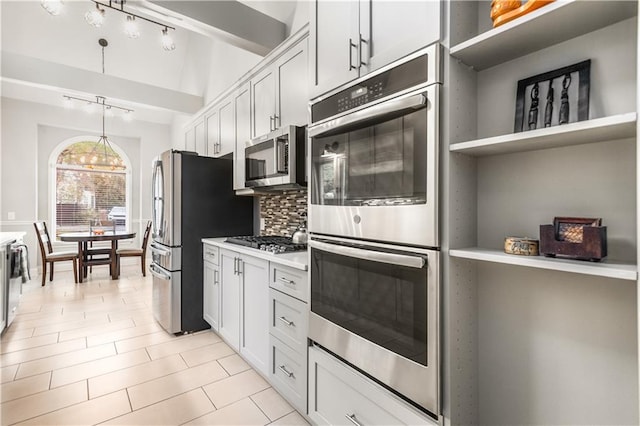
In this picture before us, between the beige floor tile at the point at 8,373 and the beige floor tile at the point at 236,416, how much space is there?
1527 mm

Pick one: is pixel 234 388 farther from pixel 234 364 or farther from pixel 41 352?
pixel 41 352

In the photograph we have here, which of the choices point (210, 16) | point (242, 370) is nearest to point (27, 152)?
point (210, 16)

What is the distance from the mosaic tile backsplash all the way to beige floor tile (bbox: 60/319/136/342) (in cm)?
168

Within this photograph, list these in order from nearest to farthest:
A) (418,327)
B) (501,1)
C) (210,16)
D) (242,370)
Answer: (501,1)
(418,327)
(242,370)
(210,16)

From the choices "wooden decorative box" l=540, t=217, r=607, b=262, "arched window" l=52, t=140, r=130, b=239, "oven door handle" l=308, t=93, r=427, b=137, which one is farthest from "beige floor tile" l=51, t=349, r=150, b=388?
"arched window" l=52, t=140, r=130, b=239

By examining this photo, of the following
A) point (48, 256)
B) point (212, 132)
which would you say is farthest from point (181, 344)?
point (48, 256)

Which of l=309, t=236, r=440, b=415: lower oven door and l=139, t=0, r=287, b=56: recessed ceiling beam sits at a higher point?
l=139, t=0, r=287, b=56: recessed ceiling beam

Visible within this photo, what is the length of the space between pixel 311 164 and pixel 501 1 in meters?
1.03

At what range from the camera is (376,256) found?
1321 millimetres

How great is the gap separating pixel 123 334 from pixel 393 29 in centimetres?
340

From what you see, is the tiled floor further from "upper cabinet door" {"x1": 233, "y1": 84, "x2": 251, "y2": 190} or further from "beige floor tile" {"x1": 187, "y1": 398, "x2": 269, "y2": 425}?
"upper cabinet door" {"x1": 233, "y1": 84, "x2": 251, "y2": 190}

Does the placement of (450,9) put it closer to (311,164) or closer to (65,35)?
(311,164)

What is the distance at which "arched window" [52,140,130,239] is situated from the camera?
237 inches

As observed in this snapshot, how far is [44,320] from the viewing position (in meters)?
3.39
